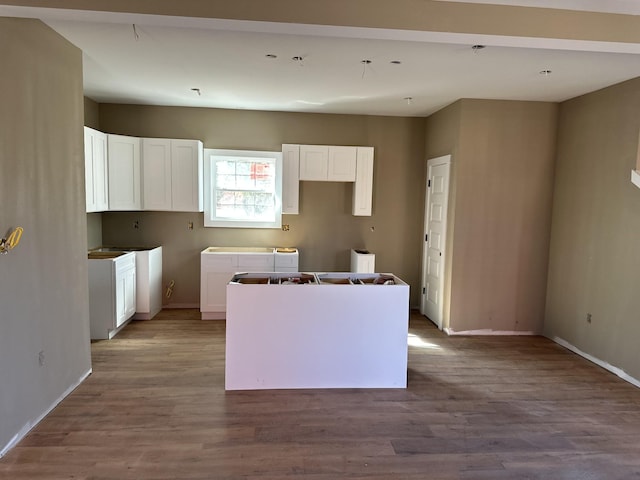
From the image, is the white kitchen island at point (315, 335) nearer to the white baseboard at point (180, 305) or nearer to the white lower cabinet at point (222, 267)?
the white lower cabinet at point (222, 267)

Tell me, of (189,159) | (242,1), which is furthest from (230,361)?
(189,159)

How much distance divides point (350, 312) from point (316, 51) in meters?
2.08

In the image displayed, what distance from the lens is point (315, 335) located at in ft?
10.6

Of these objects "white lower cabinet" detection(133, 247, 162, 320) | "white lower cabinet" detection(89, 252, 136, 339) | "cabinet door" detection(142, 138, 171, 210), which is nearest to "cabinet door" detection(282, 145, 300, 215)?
"cabinet door" detection(142, 138, 171, 210)

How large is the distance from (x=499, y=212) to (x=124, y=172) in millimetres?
4480

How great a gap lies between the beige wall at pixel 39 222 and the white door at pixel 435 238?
3.81 meters

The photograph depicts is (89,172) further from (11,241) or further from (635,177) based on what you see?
(635,177)

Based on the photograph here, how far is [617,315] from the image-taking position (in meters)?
3.71

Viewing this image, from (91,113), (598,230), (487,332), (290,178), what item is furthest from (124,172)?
(598,230)

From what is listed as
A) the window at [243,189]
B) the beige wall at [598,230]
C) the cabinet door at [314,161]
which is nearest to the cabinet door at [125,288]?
the window at [243,189]

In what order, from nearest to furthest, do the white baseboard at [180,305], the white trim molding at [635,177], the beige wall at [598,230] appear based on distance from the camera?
the white trim molding at [635,177], the beige wall at [598,230], the white baseboard at [180,305]

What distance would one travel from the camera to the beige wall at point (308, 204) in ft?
17.4

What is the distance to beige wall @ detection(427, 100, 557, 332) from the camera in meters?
4.51

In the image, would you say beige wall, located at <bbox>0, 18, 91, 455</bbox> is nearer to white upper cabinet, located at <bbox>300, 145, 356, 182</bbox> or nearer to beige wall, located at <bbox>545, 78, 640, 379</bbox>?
white upper cabinet, located at <bbox>300, 145, 356, 182</bbox>
